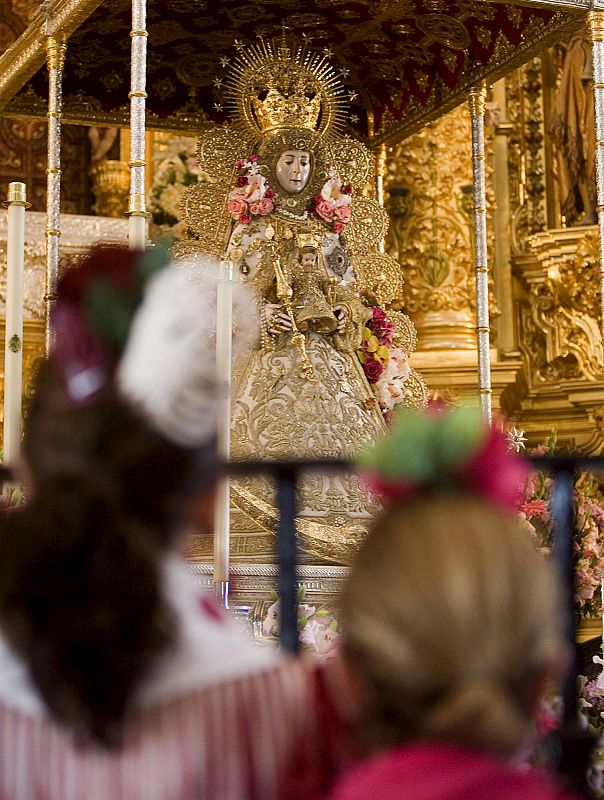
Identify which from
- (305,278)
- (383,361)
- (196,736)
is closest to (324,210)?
(305,278)

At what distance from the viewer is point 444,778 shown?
3.08 ft

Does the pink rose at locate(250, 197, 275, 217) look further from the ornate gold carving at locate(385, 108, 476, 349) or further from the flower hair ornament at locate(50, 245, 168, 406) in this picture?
the flower hair ornament at locate(50, 245, 168, 406)

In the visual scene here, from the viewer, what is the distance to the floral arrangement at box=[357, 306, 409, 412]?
504cm

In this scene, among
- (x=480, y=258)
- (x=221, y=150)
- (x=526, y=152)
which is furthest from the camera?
(x=526, y=152)

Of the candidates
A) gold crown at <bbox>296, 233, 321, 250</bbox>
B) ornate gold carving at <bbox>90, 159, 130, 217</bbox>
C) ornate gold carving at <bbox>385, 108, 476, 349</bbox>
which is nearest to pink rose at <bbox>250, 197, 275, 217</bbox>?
gold crown at <bbox>296, 233, 321, 250</bbox>

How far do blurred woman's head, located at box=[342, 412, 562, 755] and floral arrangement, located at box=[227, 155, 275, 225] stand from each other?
402cm

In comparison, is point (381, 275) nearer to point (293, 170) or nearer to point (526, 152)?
point (293, 170)

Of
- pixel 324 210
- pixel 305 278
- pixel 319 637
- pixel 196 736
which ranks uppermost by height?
pixel 324 210

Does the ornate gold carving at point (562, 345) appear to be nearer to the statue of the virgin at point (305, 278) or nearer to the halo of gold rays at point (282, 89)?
the statue of the virgin at point (305, 278)

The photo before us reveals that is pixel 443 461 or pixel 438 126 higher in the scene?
pixel 438 126

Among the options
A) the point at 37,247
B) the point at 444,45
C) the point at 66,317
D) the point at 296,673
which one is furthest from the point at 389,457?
the point at 37,247

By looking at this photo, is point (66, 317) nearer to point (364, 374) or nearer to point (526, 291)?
point (364, 374)

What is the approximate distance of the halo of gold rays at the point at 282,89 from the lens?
5031mm

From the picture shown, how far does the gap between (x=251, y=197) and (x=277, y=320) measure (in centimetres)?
45
